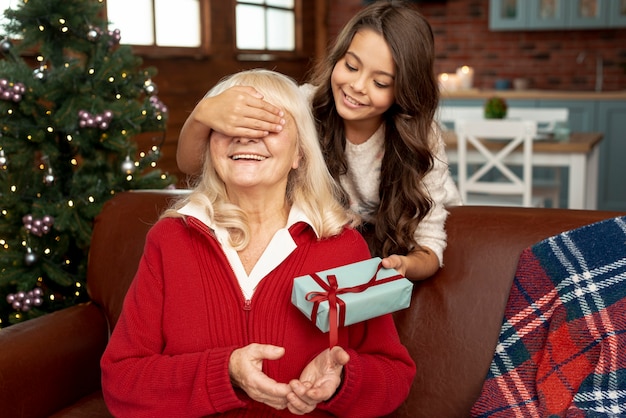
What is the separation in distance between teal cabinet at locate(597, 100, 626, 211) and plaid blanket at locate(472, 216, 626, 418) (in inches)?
185

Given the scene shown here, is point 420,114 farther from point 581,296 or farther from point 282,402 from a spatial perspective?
point 282,402

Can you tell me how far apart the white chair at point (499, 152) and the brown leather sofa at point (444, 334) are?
7.15 feet

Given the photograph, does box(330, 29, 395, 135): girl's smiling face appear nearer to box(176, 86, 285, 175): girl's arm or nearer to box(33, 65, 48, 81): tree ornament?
box(176, 86, 285, 175): girl's arm

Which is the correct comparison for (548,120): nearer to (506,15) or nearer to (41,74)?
(506,15)

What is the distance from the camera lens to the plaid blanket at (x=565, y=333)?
1.41 meters

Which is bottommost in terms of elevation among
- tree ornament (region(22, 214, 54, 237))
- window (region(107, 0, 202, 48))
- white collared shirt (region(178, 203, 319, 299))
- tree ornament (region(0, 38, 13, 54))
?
tree ornament (region(22, 214, 54, 237))

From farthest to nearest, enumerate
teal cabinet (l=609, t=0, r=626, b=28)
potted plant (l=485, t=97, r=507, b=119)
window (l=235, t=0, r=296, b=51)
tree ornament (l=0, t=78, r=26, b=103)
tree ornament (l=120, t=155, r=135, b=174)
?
teal cabinet (l=609, t=0, r=626, b=28) → window (l=235, t=0, r=296, b=51) → potted plant (l=485, t=97, r=507, b=119) → tree ornament (l=120, t=155, r=135, b=174) → tree ornament (l=0, t=78, r=26, b=103)

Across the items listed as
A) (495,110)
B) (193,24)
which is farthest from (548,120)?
(193,24)

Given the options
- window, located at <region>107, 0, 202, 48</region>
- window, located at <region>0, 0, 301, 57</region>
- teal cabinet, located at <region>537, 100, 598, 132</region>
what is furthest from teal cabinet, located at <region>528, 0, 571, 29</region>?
window, located at <region>107, 0, 202, 48</region>

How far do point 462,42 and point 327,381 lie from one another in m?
6.01

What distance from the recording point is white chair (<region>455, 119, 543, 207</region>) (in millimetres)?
3838

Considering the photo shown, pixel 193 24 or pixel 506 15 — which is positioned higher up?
pixel 506 15

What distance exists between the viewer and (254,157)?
142 cm

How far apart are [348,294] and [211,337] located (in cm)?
30
